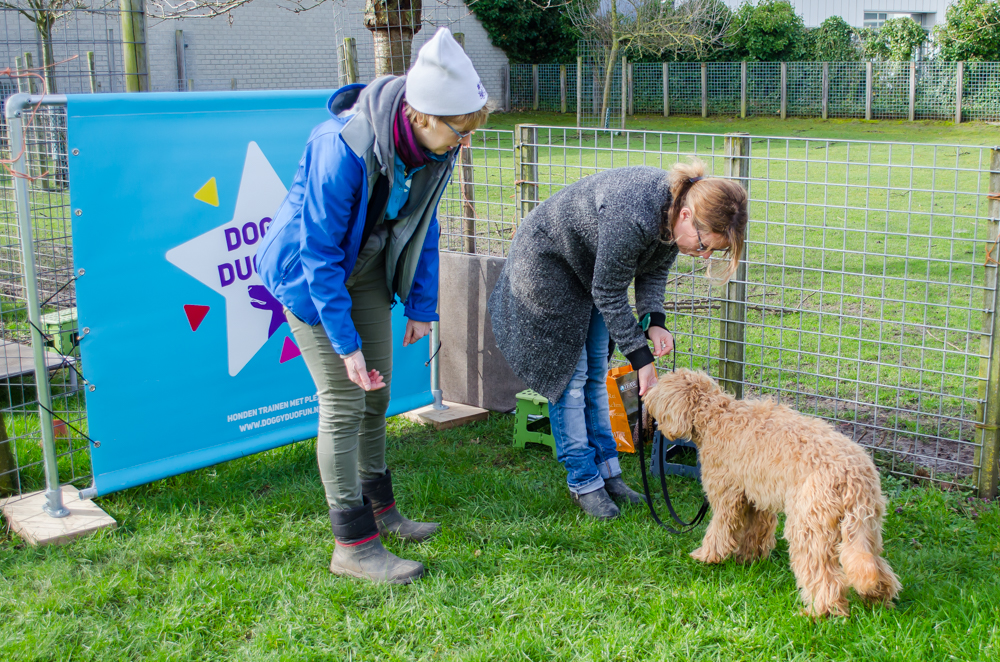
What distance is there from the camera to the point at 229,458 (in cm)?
414

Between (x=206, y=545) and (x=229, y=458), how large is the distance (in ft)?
2.02

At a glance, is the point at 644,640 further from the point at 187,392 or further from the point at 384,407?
the point at 187,392

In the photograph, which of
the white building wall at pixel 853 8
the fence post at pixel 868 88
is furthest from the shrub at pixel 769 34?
the fence post at pixel 868 88

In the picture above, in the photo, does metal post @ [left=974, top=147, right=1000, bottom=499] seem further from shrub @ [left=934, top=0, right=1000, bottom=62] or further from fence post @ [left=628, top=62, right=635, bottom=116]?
shrub @ [left=934, top=0, right=1000, bottom=62]

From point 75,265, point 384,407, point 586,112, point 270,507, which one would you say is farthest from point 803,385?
point 586,112

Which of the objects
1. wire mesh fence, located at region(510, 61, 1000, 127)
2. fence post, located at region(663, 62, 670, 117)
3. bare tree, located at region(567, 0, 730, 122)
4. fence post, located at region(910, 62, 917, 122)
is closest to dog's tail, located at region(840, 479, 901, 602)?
bare tree, located at region(567, 0, 730, 122)

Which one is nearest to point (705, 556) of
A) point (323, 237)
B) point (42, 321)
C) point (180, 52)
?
point (323, 237)

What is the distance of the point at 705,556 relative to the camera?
3.32 meters

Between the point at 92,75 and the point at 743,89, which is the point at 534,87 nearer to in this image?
the point at 743,89

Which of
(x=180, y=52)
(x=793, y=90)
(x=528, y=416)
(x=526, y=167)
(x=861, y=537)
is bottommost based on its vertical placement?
(x=528, y=416)

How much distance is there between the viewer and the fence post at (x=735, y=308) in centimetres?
432

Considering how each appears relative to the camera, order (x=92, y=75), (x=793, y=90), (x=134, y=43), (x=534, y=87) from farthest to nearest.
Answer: (x=534, y=87) → (x=793, y=90) → (x=92, y=75) → (x=134, y=43)

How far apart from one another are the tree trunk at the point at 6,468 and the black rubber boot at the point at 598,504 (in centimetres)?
277

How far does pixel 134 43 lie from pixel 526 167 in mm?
2465
